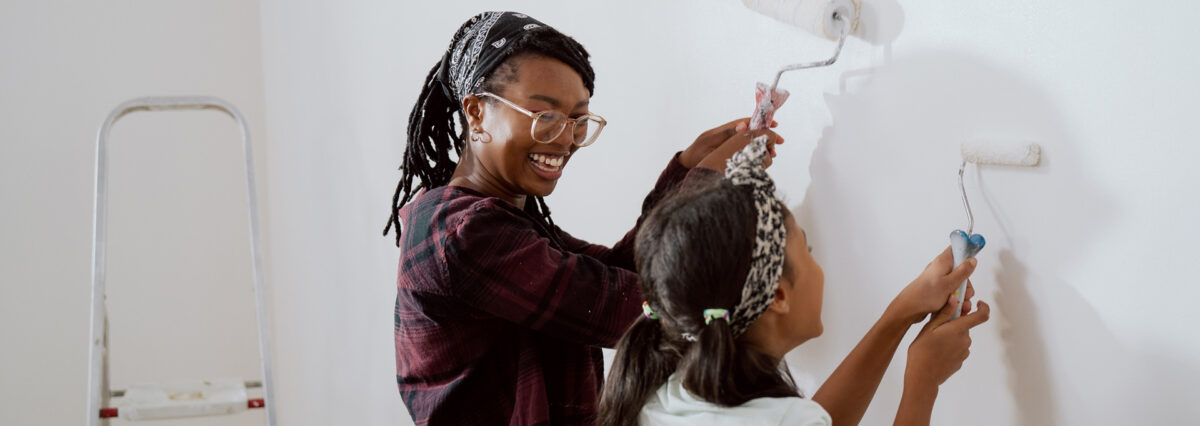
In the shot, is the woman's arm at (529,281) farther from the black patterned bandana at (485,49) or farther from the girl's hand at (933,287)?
the girl's hand at (933,287)

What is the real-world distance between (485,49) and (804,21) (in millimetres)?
386

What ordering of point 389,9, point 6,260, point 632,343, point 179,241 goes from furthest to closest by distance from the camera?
1. point 179,241
2. point 6,260
3. point 389,9
4. point 632,343

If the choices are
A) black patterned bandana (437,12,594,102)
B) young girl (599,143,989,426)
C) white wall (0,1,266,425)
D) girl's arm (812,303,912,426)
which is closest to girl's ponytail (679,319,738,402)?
young girl (599,143,989,426)

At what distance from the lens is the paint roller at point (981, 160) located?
3.33 feet

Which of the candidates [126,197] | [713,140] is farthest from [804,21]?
[126,197]

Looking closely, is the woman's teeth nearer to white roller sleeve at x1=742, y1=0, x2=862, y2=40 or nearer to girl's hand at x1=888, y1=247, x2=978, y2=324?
white roller sleeve at x1=742, y1=0, x2=862, y2=40

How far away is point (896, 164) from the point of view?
1.18 meters

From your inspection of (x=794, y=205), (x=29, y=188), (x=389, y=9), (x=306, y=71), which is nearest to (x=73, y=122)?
(x=29, y=188)

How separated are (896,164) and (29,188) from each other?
2.00m

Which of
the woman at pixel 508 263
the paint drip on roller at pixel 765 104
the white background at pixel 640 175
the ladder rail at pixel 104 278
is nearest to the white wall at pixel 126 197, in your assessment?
the white background at pixel 640 175

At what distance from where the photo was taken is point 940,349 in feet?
3.43

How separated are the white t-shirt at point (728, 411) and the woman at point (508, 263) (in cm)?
16

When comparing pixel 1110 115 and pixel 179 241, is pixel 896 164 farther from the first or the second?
pixel 179 241

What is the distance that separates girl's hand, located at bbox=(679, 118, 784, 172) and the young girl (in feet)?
0.79
